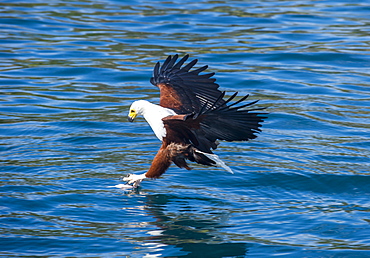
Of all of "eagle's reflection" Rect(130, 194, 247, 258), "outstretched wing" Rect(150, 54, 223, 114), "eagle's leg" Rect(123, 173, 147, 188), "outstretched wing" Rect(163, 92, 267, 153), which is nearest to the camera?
"eagle's reflection" Rect(130, 194, 247, 258)

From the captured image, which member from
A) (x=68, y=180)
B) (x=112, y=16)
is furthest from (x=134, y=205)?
(x=112, y=16)

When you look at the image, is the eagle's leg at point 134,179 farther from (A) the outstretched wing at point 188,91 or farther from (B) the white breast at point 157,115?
(A) the outstretched wing at point 188,91

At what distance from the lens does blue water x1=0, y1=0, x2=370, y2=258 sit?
5551 millimetres

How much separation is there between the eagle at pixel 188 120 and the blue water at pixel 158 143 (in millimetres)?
429

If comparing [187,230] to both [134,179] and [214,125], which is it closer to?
[214,125]

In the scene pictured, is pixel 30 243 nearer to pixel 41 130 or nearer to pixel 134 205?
pixel 134 205

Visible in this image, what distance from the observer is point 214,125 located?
18.7 feet

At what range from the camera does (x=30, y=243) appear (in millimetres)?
5336

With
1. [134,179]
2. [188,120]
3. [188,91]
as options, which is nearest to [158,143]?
[188,91]

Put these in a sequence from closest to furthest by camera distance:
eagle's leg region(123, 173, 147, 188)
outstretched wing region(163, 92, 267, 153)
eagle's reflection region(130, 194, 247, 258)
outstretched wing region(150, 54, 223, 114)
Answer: eagle's reflection region(130, 194, 247, 258)
outstretched wing region(163, 92, 267, 153)
eagle's leg region(123, 173, 147, 188)
outstretched wing region(150, 54, 223, 114)

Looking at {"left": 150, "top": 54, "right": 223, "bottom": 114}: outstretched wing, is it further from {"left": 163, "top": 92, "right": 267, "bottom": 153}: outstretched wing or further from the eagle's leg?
the eagle's leg

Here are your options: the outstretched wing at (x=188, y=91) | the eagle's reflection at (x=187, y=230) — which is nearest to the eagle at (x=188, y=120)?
the outstretched wing at (x=188, y=91)

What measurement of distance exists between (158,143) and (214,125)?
248 centimetres

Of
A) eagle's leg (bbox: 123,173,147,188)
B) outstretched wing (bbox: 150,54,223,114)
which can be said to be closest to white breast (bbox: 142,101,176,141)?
outstretched wing (bbox: 150,54,223,114)
